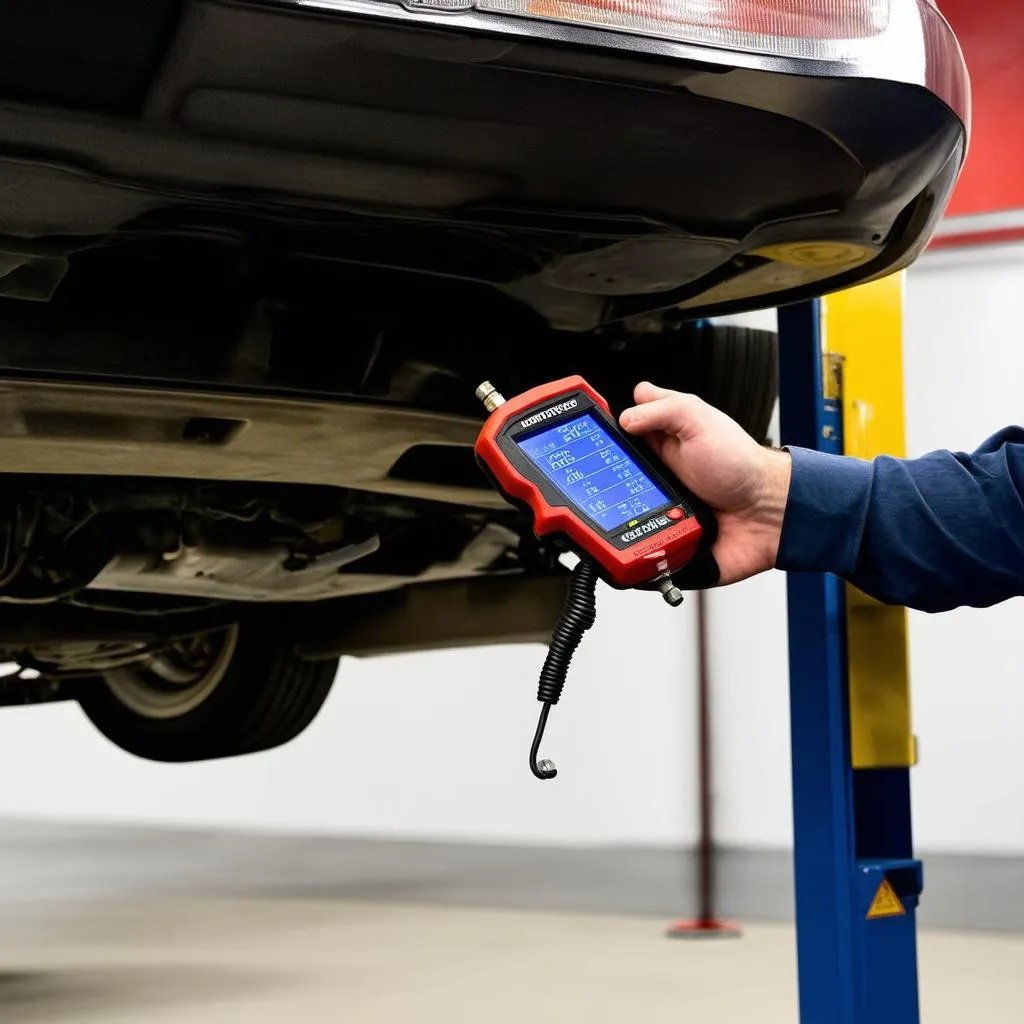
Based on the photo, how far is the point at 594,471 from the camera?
99 centimetres

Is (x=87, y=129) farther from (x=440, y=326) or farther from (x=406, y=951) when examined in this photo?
(x=406, y=951)

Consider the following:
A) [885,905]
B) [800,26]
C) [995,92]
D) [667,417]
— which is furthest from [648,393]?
[995,92]

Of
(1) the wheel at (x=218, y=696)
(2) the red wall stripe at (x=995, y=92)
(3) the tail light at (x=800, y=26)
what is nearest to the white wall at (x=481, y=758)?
(2) the red wall stripe at (x=995, y=92)

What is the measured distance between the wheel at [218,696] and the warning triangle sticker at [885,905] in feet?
3.57

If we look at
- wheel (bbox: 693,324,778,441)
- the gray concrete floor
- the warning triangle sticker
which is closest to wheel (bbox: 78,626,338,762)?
the gray concrete floor

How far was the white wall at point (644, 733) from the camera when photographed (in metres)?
4.01

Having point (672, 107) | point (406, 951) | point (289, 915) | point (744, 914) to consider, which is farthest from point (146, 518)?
point (744, 914)

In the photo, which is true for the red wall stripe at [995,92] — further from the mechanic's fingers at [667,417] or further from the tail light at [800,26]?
the mechanic's fingers at [667,417]

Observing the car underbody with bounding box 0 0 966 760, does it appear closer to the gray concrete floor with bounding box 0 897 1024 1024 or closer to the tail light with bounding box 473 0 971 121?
the tail light with bounding box 473 0 971 121

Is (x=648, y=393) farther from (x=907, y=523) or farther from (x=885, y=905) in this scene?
(x=885, y=905)

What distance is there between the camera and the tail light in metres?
1.05

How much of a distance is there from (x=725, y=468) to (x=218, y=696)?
1.61m

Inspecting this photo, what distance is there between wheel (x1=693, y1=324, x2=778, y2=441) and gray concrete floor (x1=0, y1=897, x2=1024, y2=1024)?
0.94m

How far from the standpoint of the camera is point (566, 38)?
1.03 meters
